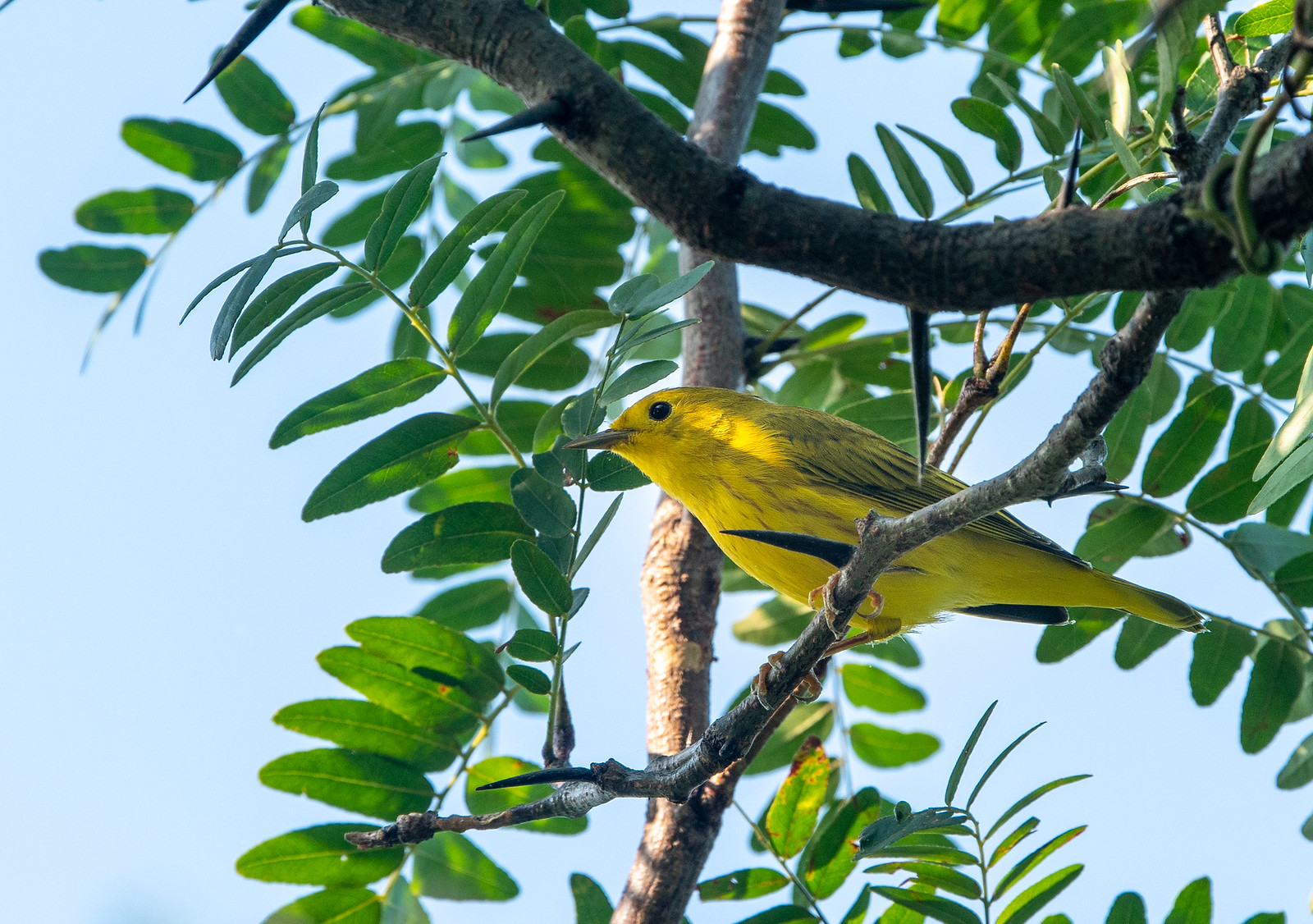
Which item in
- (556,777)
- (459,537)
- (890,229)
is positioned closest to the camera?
(890,229)

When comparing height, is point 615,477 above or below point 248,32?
below

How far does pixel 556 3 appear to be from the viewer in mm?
3809

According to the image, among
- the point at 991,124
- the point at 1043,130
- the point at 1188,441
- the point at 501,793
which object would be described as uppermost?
the point at 991,124

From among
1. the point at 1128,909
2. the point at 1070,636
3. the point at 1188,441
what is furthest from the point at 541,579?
the point at 1188,441

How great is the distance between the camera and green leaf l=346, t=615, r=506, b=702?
285 centimetres

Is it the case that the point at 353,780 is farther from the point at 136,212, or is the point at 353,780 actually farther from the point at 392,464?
the point at 136,212

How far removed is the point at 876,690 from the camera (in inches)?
150

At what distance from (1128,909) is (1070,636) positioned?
0.96 m

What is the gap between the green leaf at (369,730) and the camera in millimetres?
2861

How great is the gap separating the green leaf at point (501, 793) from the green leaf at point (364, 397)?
1.11 metres

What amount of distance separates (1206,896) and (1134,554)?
105 centimetres

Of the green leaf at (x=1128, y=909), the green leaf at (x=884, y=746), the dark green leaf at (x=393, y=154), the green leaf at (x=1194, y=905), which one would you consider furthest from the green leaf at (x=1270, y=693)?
the dark green leaf at (x=393, y=154)

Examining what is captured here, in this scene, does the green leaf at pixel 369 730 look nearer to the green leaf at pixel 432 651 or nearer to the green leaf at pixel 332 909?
the green leaf at pixel 432 651

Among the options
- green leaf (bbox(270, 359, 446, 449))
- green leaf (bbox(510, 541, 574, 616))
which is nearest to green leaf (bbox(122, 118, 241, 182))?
green leaf (bbox(270, 359, 446, 449))
